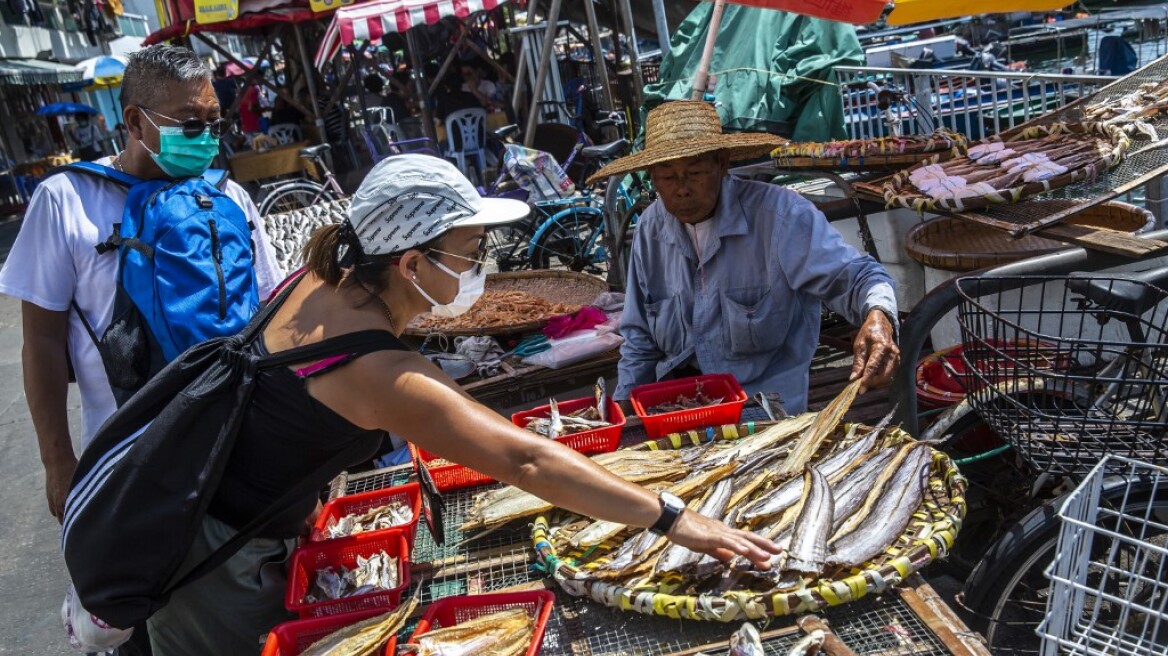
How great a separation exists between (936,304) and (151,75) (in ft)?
9.05

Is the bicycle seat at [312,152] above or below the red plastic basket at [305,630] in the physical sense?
above

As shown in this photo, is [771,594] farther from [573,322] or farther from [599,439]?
[573,322]

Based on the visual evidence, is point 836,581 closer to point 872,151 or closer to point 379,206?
point 379,206

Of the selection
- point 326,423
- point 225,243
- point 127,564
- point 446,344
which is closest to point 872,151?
point 446,344

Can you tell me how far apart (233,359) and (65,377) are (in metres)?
1.17

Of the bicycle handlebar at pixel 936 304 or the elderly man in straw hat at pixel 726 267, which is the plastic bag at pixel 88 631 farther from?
the bicycle handlebar at pixel 936 304

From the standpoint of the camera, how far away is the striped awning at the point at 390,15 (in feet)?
41.6

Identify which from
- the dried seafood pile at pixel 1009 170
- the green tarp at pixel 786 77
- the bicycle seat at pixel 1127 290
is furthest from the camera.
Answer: the green tarp at pixel 786 77

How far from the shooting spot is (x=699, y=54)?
10.1 meters

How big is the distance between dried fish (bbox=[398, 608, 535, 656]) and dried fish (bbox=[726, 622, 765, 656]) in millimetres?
436

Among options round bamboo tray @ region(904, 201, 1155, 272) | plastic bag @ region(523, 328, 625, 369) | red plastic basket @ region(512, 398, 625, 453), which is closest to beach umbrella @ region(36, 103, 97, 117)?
plastic bag @ region(523, 328, 625, 369)

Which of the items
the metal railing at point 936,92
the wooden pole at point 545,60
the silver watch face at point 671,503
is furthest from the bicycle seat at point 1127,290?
the wooden pole at point 545,60

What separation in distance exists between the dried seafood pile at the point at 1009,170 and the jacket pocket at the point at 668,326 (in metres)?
1.42

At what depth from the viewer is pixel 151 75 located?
9.78 ft
